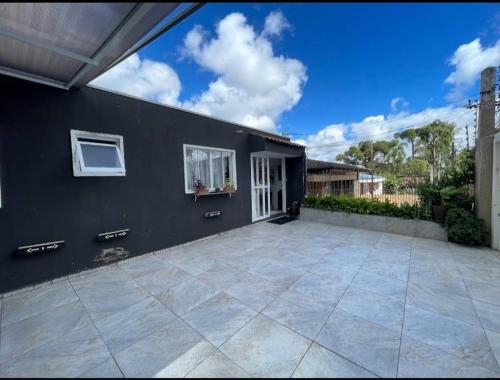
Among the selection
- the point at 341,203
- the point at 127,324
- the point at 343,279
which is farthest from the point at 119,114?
the point at 341,203

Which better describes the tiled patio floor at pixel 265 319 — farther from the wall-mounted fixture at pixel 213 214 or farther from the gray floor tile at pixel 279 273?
the wall-mounted fixture at pixel 213 214

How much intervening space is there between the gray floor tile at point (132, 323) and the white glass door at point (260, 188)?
15.7 feet

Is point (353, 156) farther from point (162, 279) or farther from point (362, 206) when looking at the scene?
point (162, 279)

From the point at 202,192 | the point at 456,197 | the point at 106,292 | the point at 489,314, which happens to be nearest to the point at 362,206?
the point at 456,197

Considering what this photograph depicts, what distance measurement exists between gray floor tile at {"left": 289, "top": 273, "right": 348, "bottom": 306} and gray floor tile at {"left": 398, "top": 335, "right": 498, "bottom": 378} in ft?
2.67

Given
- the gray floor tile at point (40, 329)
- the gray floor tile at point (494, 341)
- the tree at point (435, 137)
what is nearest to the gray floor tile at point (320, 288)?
the gray floor tile at point (494, 341)

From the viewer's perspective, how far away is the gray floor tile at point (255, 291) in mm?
2467

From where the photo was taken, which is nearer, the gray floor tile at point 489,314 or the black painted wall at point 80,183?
the gray floor tile at point 489,314

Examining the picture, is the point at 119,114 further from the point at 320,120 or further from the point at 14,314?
the point at 320,120

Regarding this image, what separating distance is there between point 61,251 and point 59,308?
3.60 feet

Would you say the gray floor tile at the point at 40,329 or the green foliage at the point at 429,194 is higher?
the green foliage at the point at 429,194

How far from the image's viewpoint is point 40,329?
208 centimetres

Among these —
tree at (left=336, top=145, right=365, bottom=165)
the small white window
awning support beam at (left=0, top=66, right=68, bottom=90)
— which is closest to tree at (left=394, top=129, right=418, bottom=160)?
tree at (left=336, top=145, right=365, bottom=165)

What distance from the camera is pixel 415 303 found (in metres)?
2.39
